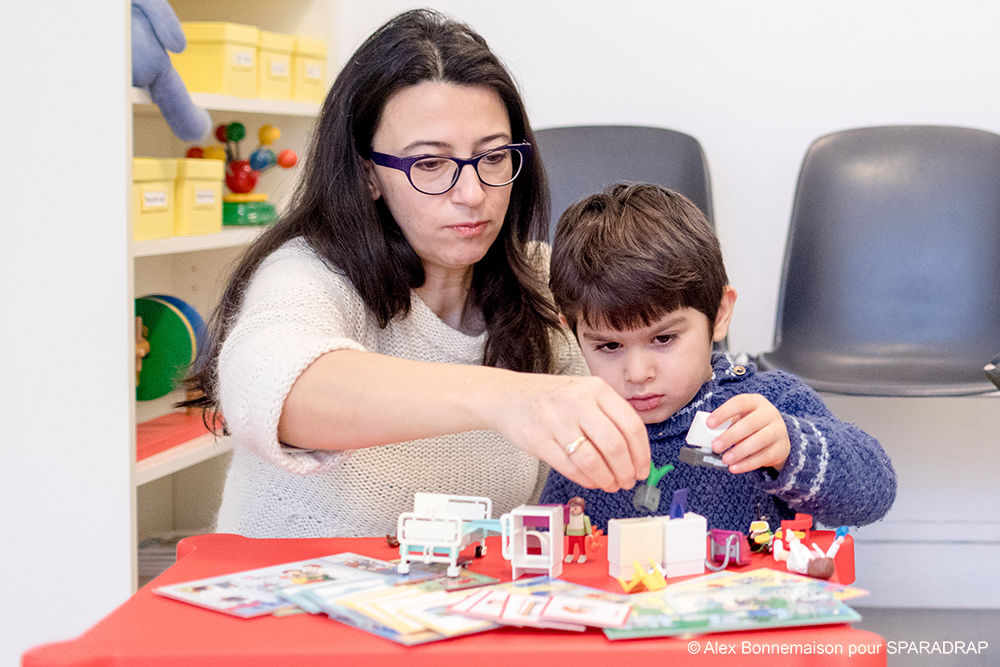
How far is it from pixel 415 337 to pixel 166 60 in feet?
2.47

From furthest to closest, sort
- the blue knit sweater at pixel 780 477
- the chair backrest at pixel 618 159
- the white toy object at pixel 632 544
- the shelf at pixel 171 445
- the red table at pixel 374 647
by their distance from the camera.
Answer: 1. the chair backrest at pixel 618 159
2. the shelf at pixel 171 445
3. the blue knit sweater at pixel 780 477
4. the white toy object at pixel 632 544
5. the red table at pixel 374 647

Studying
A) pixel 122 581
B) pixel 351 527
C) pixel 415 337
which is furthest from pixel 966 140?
pixel 122 581

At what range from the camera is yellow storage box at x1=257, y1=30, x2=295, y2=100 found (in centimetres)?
212

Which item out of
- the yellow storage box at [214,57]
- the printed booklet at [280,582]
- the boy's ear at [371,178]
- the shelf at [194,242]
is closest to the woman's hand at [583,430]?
the printed booklet at [280,582]

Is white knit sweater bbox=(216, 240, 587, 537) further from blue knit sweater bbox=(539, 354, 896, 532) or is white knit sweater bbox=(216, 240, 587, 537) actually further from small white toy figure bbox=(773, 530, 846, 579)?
small white toy figure bbox=(773, 530, 846, 579)

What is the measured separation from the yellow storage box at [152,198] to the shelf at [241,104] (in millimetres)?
110

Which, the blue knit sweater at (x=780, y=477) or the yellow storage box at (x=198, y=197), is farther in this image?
the yellow storage box at (x=198, y=197)

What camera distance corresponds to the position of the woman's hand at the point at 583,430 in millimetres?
742

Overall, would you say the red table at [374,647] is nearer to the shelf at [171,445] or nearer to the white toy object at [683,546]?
the white toy object at [683,546]

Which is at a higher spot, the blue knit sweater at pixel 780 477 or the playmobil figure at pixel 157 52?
the playmobil figure at pixel 157 52

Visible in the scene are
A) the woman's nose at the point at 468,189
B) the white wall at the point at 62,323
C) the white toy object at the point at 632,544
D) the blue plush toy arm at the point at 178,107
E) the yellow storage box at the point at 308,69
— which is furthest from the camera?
the yellow storage box at the point at 308,69

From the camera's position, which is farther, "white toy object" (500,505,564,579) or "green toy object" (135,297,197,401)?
"green toy object" (135,297,197,401)

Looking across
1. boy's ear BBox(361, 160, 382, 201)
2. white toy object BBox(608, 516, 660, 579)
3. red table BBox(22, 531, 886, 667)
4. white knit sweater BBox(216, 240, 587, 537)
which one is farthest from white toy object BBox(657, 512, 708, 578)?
boy's ear BBox(361, 160, 382, 201)

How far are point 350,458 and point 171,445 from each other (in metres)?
0.84
